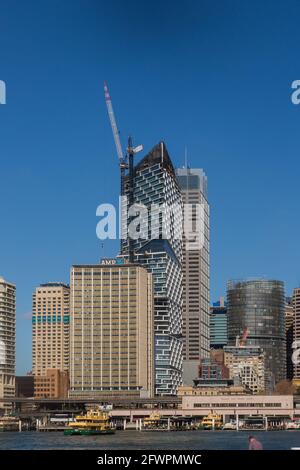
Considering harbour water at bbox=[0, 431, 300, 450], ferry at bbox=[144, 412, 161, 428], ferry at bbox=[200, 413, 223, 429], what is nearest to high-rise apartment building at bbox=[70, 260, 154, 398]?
ferry at bbox=[200, 413, 223, 429]

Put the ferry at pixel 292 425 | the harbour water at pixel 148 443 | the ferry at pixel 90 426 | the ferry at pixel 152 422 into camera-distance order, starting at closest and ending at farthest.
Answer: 1. the harbour water at pixel 148 443
2. the ferry at pixel 90 426
3. the ferry at pixel 152 422
4. the ferry at pixel 292 425

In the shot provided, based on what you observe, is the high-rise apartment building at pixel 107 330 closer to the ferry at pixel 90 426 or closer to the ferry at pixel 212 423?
the ferry at pixel 212 423

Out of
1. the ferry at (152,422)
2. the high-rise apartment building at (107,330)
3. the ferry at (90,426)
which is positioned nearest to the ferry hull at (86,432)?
the ferry at (90,426)

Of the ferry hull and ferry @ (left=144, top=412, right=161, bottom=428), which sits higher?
the ferry hull

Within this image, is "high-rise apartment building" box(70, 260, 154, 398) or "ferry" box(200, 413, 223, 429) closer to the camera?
"ferry" box(200, 413, 223, 429)

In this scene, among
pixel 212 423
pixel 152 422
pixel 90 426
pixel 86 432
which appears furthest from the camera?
pixel 152 422

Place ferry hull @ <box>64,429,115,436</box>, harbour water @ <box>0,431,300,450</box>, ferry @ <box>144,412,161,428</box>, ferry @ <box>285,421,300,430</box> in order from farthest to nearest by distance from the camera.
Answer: ferry @ <box>285,421,300,430</box> → ferry @ <box>144,412,161,428</box> → ferry hull @ <box>64,429,115,436</box> → harbour water @ <box>0,431,300,450</box>

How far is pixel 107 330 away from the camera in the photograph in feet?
627

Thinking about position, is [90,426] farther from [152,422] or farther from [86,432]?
[152,422]

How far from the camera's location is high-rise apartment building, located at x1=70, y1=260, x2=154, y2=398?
18988 cm

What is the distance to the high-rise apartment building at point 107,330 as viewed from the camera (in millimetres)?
189875

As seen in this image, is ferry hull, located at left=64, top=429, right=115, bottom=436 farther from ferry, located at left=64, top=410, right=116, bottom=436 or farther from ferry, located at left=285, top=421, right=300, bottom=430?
ferry, located at left=285, top=421, right=300, bottom=430

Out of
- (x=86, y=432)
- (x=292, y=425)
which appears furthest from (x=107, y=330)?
(x=86, y=432)
